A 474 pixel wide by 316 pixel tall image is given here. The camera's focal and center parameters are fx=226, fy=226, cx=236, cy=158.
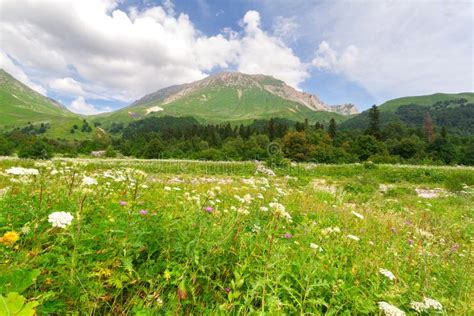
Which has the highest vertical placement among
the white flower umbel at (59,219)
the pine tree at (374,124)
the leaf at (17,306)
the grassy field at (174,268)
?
the pine tree at (374,124)

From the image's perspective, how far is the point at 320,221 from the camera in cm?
501

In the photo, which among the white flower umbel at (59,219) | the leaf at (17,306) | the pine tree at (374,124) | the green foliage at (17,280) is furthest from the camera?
the pine tree at (374,124)

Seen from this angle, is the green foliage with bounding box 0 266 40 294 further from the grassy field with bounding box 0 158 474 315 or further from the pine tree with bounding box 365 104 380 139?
the pine tree with bounding box 365 104 380 139

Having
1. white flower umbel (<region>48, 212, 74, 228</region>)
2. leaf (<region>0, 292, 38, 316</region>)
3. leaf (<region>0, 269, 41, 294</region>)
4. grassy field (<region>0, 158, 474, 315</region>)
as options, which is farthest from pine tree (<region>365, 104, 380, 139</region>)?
leaf (<region>0, 292, 38, 316</region>)

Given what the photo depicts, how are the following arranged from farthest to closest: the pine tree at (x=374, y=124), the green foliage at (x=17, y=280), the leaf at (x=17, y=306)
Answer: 1. the pine tree at (x=374, y=124)
2. the green foliage at (x=17, y=280)
3. the leaf at (x=17, y=306)

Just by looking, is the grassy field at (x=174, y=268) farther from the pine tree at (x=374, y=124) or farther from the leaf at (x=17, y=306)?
the pine tree at (x=374, y=124)

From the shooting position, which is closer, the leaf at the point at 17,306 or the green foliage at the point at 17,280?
the leaf at the point at 17,306

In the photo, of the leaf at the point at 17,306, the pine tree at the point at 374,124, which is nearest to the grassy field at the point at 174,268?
the leaf at the point at 17,306

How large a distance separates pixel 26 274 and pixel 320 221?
482 centimetres

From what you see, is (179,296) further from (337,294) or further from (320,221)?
(320,221)

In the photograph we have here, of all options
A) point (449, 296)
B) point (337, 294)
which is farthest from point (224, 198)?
point (449, 296)

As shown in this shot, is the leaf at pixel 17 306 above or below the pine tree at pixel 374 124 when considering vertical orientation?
below

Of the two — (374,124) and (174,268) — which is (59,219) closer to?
(174,268)

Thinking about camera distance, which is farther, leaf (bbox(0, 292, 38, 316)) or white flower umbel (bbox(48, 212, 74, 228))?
white flower umbel (bbox(48, 212, 74, 228))
